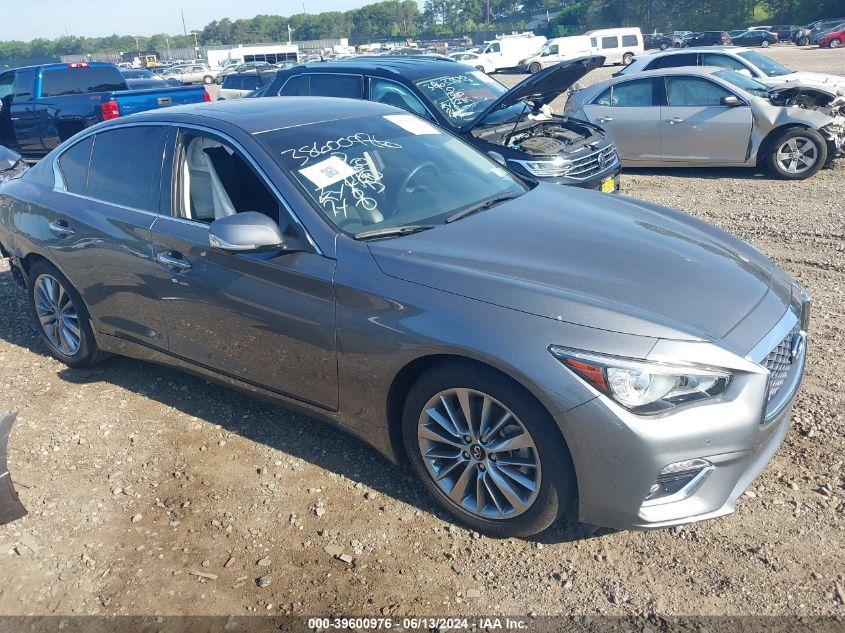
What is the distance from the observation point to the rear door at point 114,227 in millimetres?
4039

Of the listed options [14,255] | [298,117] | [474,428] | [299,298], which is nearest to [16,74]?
[14,255]

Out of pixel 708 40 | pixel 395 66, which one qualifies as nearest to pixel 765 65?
pixel 395 66

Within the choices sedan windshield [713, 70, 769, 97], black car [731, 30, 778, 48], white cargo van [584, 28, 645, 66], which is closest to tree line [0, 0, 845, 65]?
black car [731, 30, 778, 48]

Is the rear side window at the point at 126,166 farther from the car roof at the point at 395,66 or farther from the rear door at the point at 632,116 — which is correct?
the rear door at the point at 632,116

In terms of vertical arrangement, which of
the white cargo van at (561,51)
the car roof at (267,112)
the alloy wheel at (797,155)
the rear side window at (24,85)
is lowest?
the alloy wheel at (797,155)

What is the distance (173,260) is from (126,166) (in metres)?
0.83

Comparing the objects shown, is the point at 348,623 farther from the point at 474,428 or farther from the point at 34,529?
the point at 34,529

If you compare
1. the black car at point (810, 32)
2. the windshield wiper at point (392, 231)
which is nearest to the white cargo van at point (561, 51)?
the black car at point (810, 32)

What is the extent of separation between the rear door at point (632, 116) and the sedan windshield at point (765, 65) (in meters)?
3.35

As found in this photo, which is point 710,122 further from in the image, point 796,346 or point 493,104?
point 796,346

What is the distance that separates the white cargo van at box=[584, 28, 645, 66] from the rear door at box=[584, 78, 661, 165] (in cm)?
3441

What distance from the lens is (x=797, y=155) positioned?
9.38 metres

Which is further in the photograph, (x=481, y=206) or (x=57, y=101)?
(x=57, y=101)

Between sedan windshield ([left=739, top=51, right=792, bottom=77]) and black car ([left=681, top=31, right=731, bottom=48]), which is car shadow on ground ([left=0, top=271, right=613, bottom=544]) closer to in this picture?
→ sedan windshield ([left=739, top=51, right=792, bottom=77])
